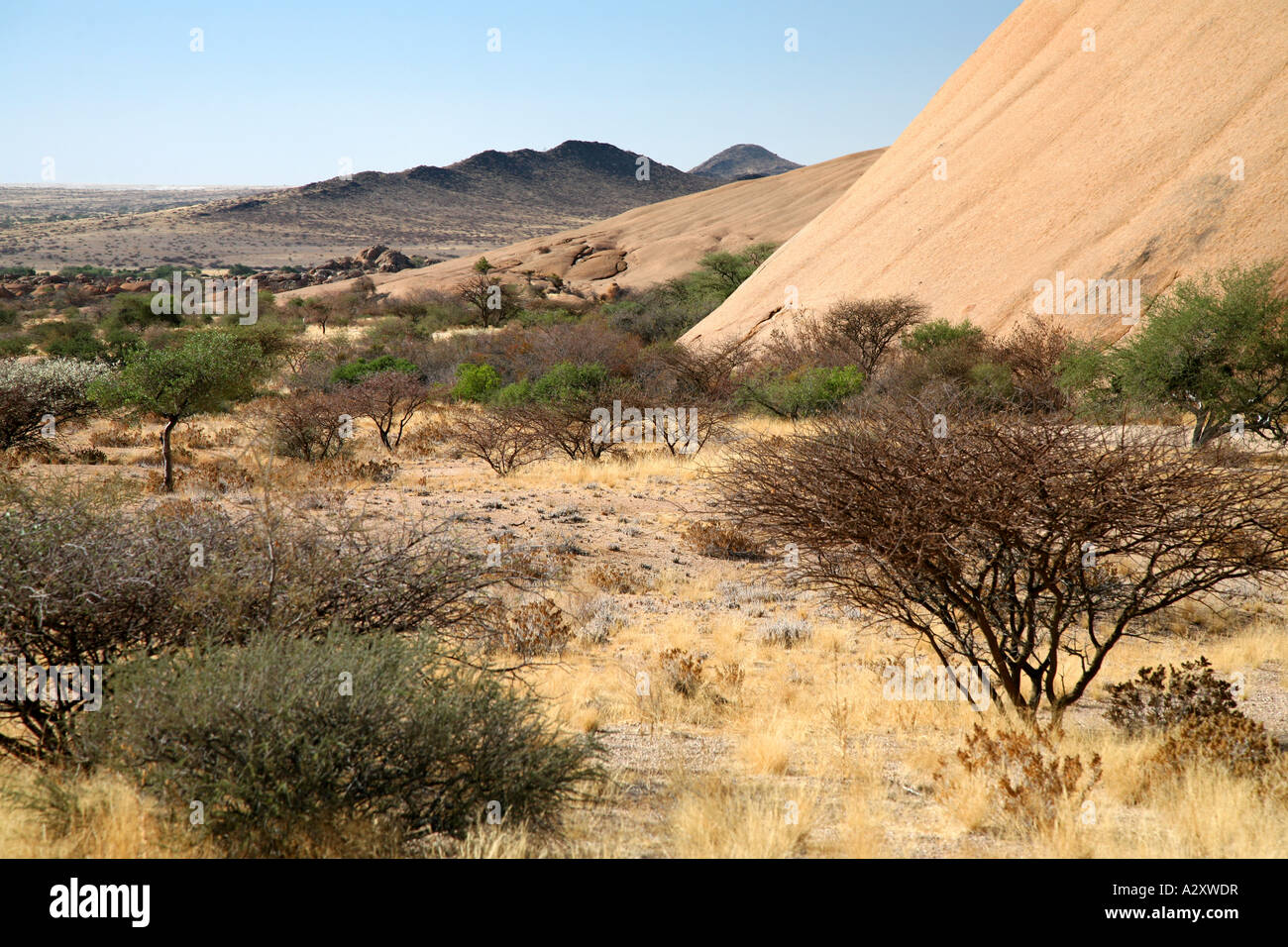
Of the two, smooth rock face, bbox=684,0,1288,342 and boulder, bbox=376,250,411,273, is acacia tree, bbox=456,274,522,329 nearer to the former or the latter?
smooth rock face, bbox=684,0,1288,342

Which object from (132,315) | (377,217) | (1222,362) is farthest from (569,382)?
(377,217)

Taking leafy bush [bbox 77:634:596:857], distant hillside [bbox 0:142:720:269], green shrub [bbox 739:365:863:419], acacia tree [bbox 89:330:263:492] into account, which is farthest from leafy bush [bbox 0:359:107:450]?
distant hillside [bbox 0:142:720:269]

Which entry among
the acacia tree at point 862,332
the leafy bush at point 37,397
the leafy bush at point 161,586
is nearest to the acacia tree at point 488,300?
the acacia tree at point 862,332

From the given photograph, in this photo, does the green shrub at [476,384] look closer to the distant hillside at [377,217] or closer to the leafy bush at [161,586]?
the leafy bush at [161,586]

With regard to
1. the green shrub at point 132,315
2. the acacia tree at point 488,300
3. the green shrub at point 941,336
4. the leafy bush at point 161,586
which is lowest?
the leafy bush at point 161,586

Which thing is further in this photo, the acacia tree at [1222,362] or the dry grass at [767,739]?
the acacia tree at [1222,362]
